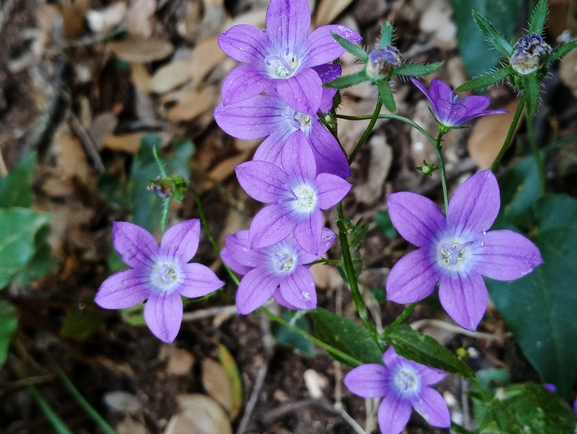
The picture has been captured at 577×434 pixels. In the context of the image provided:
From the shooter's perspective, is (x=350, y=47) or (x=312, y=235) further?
(x=312, y=235)

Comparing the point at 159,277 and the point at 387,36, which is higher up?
the point at 387,36

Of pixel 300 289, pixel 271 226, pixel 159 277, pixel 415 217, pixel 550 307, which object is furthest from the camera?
pixel 550 307

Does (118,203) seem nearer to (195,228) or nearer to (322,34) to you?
(195,228)

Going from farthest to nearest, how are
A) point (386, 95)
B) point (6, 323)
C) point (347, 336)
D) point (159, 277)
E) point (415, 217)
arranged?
point (6, 323), point (347, 336), point (159, 277), point (415, 217), point (386, 95)

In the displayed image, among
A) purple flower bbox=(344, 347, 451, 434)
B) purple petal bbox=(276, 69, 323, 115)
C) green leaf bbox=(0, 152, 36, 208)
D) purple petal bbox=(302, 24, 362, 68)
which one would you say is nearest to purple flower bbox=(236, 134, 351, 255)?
purple petal bbox=(276, 69, 323, 115)

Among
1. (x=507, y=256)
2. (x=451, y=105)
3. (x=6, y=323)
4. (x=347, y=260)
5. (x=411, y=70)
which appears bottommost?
(x=6, y=323)

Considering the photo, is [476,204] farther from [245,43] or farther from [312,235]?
[245,43]

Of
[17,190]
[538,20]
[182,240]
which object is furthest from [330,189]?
[17,190]

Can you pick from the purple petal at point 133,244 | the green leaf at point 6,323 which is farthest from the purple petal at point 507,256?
the green leaf at point 6,323
